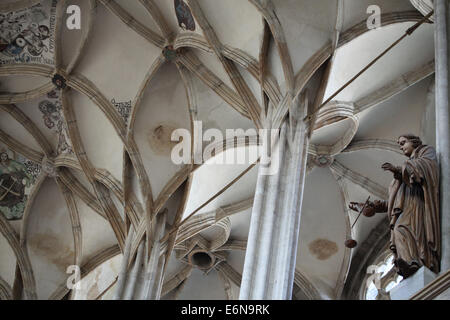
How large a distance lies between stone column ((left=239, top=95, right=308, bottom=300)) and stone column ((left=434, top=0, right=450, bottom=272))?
11.5 ft

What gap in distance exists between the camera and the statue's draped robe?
269 inches

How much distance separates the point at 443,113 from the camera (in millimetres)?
7664

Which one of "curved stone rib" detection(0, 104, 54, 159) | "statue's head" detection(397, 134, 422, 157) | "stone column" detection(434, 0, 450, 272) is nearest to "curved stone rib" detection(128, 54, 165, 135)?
"curved stone rib" detection(0, 104, 54, 159)

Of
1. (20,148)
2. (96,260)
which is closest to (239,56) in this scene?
(20,148)

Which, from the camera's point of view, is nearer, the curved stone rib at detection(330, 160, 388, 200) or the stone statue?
the stone statue

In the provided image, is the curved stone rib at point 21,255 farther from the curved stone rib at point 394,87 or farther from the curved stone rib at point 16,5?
the curved stone rib at point 394,87

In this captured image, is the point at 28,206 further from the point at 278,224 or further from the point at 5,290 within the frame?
the point at 278,224

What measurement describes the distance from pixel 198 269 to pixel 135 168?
3591 mm

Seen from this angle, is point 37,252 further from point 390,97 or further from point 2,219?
point 390,97

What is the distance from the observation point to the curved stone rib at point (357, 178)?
16.9 meters

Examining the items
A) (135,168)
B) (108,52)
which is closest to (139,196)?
(135,168)

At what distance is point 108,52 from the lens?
16.8 m

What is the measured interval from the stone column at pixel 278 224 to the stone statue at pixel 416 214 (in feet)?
10.6

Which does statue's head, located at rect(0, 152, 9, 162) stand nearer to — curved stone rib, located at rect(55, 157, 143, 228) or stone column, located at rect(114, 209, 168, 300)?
curved stone rib, located at rect(55, 157, 143, 228)
